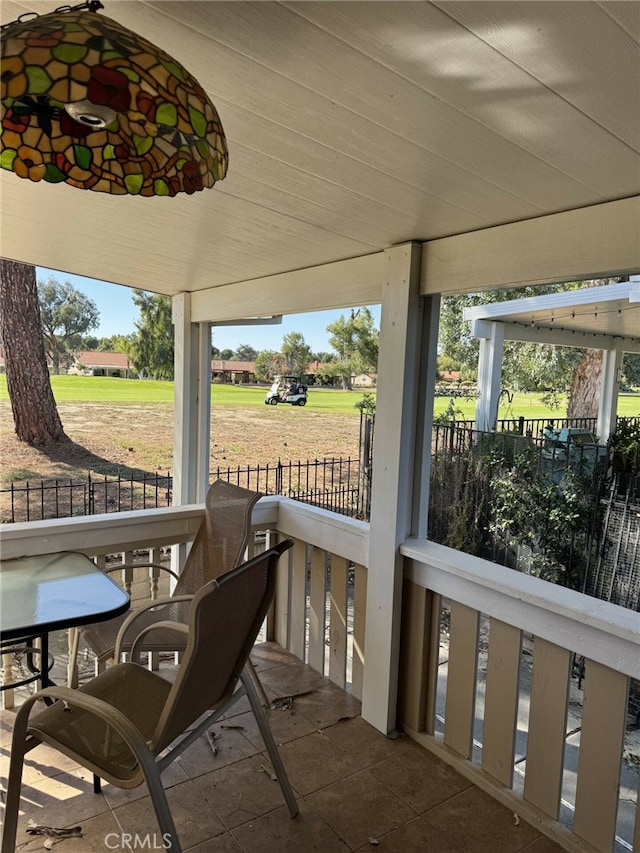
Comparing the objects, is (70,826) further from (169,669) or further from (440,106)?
(440,106)

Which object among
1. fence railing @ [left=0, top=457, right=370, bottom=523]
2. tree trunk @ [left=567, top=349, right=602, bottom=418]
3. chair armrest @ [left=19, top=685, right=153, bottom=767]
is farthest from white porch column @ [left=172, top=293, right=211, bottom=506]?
tree trunk @ [left=567, top=349, right=602, bottom=418]

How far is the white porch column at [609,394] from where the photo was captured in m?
5.27

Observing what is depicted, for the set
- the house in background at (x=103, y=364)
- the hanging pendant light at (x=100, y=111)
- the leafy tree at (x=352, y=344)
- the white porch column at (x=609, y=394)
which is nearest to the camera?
the hanging pendant light at (x=100, y=111)

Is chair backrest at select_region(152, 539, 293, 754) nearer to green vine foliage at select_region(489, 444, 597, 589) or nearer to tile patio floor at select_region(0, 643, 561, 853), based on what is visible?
tile patio floor at select_region(0, 643, 561, 853)

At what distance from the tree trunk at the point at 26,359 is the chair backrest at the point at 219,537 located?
247 inches

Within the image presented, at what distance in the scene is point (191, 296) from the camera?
12.0ft

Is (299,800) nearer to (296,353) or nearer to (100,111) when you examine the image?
(100,111)

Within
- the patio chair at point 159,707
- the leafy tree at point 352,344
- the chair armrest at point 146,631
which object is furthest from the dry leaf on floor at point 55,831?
the leafy tree at point 352,344

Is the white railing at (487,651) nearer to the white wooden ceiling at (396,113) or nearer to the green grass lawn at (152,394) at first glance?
the white wooden ceiling at (396,113)

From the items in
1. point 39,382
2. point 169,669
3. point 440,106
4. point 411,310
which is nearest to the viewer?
point 440,106

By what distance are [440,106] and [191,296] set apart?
8.93 ft

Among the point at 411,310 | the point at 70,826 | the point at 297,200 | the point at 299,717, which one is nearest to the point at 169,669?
the point at 299,717

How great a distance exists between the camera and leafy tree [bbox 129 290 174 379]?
893 centimetres

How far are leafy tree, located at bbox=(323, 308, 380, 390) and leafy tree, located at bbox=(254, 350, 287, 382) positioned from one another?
82cm
